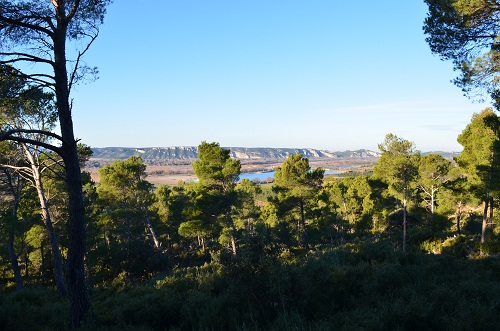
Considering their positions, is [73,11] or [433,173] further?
[433,173]

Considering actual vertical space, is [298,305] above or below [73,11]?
below

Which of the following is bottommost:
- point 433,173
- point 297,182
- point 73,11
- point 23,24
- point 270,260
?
point 297,182

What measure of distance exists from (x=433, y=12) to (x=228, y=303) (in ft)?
33.5

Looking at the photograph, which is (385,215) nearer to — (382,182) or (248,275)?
(382,182)

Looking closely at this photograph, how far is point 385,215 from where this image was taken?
103ft

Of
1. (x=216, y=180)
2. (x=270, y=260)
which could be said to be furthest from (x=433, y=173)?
(x=270, y=260)

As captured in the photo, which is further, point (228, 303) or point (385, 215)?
point (385, 215)

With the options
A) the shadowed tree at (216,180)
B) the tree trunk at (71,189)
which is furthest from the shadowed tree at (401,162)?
the tree trunk at (71,189)

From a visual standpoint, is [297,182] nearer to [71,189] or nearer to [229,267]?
[229,267]

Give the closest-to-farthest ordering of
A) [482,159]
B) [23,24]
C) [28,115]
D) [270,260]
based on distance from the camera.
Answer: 1. [23,24]
2. [270,260]
3. [28,115]
4. [482,159]

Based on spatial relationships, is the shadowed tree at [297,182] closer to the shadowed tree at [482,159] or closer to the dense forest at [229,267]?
the dense forest at [229,267]

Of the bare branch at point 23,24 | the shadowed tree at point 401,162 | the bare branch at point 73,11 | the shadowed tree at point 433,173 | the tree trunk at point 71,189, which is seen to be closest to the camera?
the bare branch at point 23,24

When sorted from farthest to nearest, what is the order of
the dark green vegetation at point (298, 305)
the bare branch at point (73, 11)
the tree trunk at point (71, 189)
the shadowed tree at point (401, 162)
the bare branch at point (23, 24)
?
1. the shadowed tree at point (401, 162)
2. the bare branch at point (73, 11)
3. the tree trunk at point (71, 189)
4. the bare branch at point (23, 24)
5. the dark green vegetation at point (298, 305)

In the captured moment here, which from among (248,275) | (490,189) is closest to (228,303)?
(248,275)
